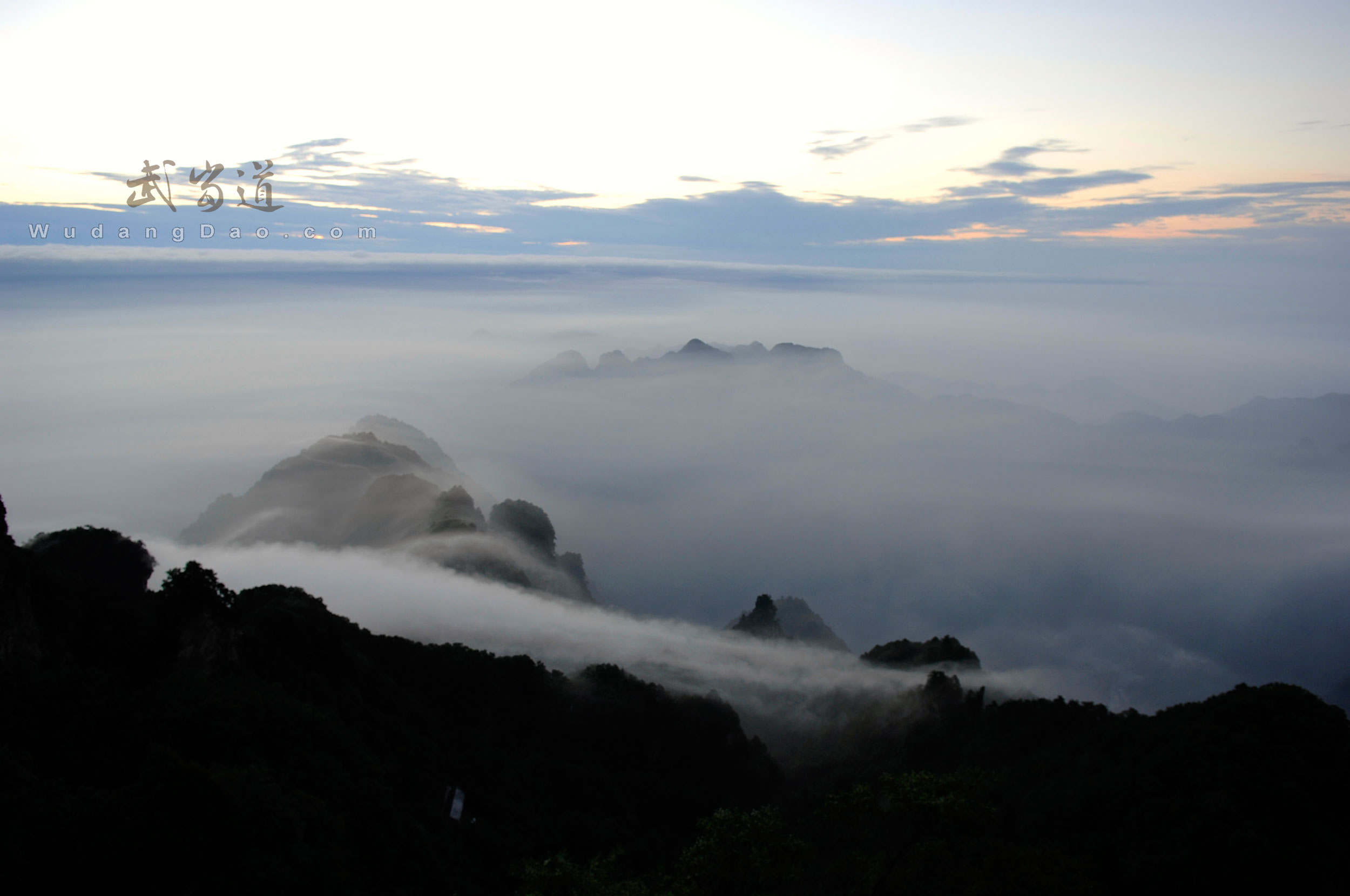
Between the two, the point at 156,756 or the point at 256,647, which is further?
the point at 256,647

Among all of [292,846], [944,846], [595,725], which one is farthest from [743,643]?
[292,846]

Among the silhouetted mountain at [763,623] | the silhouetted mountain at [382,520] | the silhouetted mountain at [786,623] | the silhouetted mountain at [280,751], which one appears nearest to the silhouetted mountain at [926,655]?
the silhouetted mountain at [763,623]

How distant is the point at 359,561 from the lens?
131m

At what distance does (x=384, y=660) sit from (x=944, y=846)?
132ft

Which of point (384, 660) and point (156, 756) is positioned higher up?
point (156, 756)

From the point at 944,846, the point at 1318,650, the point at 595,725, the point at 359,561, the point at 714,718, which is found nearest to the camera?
the point at 944,846

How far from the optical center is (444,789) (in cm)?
4278

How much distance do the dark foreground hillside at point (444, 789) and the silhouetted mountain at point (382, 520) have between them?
76656 millimetres

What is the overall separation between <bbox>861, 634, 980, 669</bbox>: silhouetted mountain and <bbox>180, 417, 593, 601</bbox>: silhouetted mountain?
6076 cm

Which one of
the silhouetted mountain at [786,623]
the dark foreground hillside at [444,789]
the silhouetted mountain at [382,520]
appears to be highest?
the dark foreground hillside at [444,789]

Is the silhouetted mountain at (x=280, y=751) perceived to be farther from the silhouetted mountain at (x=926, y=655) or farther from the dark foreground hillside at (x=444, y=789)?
the silhouetted mountain at (x=926, y=655)

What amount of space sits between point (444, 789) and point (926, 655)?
6826 cm

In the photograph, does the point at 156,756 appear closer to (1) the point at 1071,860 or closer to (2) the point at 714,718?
(1) the point at 1071,860

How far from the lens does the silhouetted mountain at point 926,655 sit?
9231 centimetres
